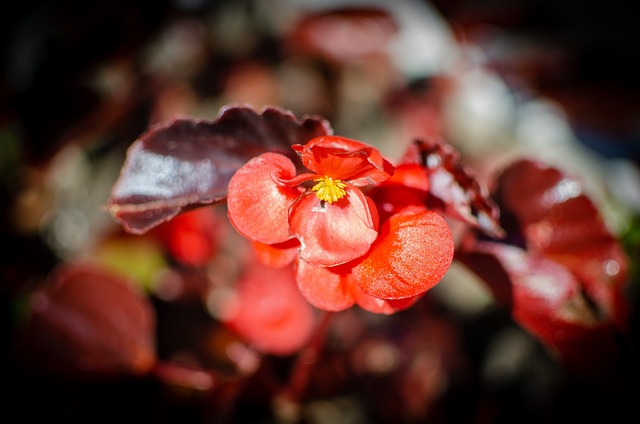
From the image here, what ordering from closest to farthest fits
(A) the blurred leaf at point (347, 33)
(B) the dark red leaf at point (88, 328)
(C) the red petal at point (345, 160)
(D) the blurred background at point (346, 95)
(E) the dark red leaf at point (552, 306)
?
(C) the red petal at point (345, 160) < (E) the dark red leaf at point (552, 306) < (B) the dark red leaf at point (88, 328) < (D) the blurred background at point (346, 95) < (A) the blurred leaf at point (347, 33)

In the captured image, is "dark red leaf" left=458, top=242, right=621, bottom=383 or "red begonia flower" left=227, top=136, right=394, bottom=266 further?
"dark red leaf" left=458, top=242, right=621, bottom=383

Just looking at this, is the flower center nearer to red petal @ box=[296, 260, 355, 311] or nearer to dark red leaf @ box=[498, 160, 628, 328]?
red petal @ box=[296, 260, 355, 311]

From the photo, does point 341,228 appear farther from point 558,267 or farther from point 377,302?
point 558,267

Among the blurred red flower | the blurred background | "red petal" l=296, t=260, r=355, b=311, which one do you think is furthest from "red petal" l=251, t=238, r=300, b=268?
the blurred background

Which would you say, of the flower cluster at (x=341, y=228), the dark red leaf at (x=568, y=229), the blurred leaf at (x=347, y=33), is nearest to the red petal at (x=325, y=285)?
the flower cluster at (x=341, y=228)

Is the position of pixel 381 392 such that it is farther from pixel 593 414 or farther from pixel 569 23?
pixel 569 23

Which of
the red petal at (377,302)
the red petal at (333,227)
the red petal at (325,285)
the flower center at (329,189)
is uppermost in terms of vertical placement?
the flower center at (329,189)

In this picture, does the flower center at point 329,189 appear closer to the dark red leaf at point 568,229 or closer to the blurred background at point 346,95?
the dark red leaf at point 568,229
